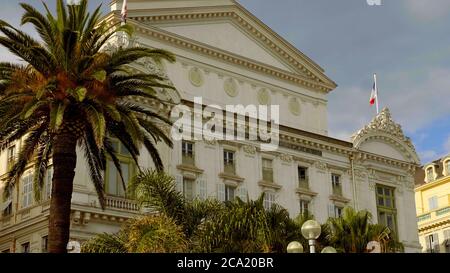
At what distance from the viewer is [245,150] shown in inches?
1970

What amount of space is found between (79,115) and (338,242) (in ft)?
49.1

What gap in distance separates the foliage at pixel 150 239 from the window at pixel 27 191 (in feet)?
46.0

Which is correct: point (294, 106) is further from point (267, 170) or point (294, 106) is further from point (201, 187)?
point (201, 187)

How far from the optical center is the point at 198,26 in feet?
168

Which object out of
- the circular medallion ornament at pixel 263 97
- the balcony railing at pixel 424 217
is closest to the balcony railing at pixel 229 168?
the circular medallion ornament at pixel 263 97

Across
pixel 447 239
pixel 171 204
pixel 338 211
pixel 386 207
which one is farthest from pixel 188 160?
pixel 447 239

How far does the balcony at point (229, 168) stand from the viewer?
48872 millimetres

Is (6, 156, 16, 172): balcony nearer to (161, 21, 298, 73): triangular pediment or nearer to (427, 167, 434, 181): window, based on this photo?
(161, 21, 298, 73): triangular pediment

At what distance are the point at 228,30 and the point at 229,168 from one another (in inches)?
388

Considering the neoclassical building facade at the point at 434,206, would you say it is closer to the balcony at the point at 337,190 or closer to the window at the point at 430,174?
the window at the point at 430,174

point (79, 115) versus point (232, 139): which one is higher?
point (232, 139)

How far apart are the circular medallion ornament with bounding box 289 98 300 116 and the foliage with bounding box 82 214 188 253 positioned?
26813mm

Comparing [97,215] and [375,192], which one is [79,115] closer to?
[97,215]
